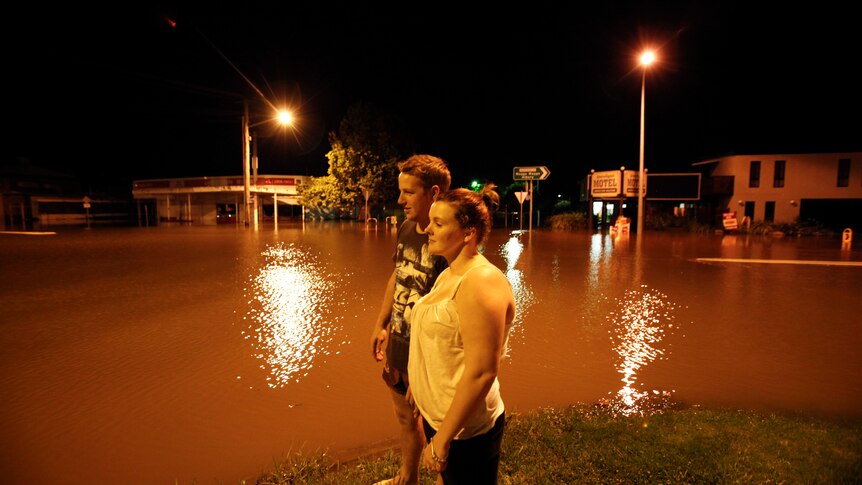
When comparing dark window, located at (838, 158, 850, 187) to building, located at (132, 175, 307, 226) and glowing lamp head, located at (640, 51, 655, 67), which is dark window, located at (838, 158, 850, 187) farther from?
building, located at (132, 175, 307, 226)

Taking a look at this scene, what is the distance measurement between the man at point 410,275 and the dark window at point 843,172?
1555 inches

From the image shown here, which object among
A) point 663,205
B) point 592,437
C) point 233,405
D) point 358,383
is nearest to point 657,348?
point 592,437

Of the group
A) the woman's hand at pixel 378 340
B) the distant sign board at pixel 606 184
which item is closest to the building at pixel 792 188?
the distant sign board at pixel 606 184

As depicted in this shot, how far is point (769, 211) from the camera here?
109 ft

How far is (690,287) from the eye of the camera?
10.5 metres

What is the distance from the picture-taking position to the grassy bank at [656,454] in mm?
3010

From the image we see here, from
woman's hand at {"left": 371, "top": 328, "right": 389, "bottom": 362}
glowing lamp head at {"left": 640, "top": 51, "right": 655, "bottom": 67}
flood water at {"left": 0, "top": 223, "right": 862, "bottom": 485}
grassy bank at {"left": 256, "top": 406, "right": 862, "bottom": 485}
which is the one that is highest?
glowing lamp head at {"left": 640, "top": 51, "right": 655, "bottom": 67}

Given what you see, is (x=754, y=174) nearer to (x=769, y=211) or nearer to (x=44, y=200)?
(x=769, y=211)

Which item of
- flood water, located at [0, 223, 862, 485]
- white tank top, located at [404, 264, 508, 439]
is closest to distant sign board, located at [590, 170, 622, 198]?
flood water, located at [0, 223, 862, 485]

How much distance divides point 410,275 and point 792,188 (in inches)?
1515

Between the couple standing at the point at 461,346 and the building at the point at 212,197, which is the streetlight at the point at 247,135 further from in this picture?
the couple standing at the point at 461,346

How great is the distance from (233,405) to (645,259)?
47.5 ft

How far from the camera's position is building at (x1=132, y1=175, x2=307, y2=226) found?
4550cm

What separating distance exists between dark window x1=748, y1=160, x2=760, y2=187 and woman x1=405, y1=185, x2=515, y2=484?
3806cm
